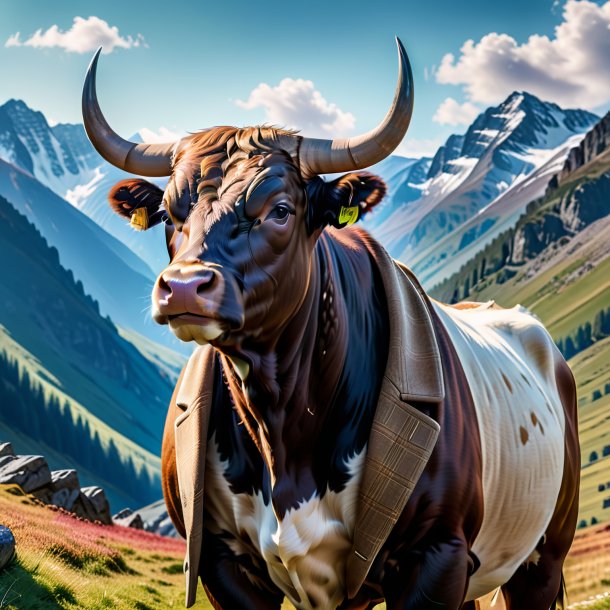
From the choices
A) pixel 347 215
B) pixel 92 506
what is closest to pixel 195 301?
pixel 347 215

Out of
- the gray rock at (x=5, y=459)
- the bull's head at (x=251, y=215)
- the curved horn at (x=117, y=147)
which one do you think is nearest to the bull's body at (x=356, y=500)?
the bull's head at (x=251, y=215)

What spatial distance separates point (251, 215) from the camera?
5.39m

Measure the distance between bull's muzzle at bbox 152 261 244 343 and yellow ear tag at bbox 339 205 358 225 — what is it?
47.9 inches

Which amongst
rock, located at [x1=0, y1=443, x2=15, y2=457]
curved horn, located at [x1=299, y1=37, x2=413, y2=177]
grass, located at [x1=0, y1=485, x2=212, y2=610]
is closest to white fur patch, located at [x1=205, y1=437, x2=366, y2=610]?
curved horn, located at [x1=299, y1=37, x2=413, y2=177]

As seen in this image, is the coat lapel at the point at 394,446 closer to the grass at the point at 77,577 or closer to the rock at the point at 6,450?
Answer: the grass at the point at 77,577

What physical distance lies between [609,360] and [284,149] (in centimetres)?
18158

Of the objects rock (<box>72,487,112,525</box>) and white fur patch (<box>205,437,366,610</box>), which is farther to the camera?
rock (<box>72,487,112,525</box>)

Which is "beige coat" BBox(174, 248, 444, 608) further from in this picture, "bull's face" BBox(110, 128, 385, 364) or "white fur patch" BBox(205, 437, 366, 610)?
"bull's face" BBox(110, 128, 385, 364)

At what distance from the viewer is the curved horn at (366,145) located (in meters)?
5.48

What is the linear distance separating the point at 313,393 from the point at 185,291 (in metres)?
1.60

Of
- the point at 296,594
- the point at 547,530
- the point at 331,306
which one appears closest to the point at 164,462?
the point at 296,594

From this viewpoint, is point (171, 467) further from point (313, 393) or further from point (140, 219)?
point (140, 219)

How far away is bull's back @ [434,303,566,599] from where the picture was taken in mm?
6844

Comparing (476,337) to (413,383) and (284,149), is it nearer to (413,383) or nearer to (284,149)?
(413,383)
